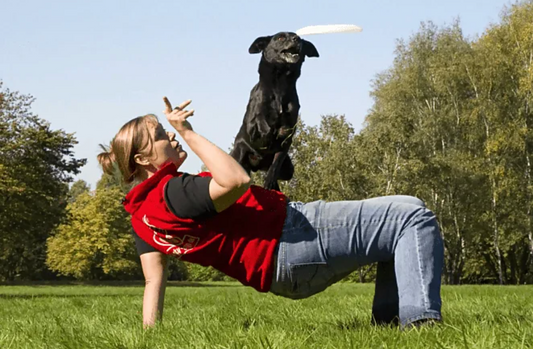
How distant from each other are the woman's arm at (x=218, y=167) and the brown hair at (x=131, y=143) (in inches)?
15.5

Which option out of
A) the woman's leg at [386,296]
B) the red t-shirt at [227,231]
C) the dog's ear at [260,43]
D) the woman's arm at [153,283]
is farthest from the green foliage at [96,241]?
the red t-shirt at [227,231]

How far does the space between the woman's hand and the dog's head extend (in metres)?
2.00

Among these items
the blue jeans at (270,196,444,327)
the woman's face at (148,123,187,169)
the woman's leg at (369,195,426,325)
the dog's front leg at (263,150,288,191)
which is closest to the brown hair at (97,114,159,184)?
the woman's face at (148,123,187,169)

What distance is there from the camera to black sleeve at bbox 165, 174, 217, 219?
11.5 ft

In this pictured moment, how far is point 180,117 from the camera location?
144 inches

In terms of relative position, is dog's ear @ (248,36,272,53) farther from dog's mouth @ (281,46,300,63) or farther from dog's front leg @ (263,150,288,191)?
dog's front leg @ (263,150,288,191)

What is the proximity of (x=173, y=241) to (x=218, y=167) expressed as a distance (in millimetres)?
626

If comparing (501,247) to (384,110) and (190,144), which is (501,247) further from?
(190,144)

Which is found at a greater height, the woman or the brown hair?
the brown hair

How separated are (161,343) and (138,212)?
2.62 feet

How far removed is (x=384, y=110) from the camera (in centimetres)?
3906

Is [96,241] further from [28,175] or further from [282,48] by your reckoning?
[282,48]

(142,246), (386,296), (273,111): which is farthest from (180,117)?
(273,111)

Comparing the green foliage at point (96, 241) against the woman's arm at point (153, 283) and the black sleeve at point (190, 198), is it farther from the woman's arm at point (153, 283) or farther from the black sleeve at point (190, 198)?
the black sleeve at point (190, 198)
